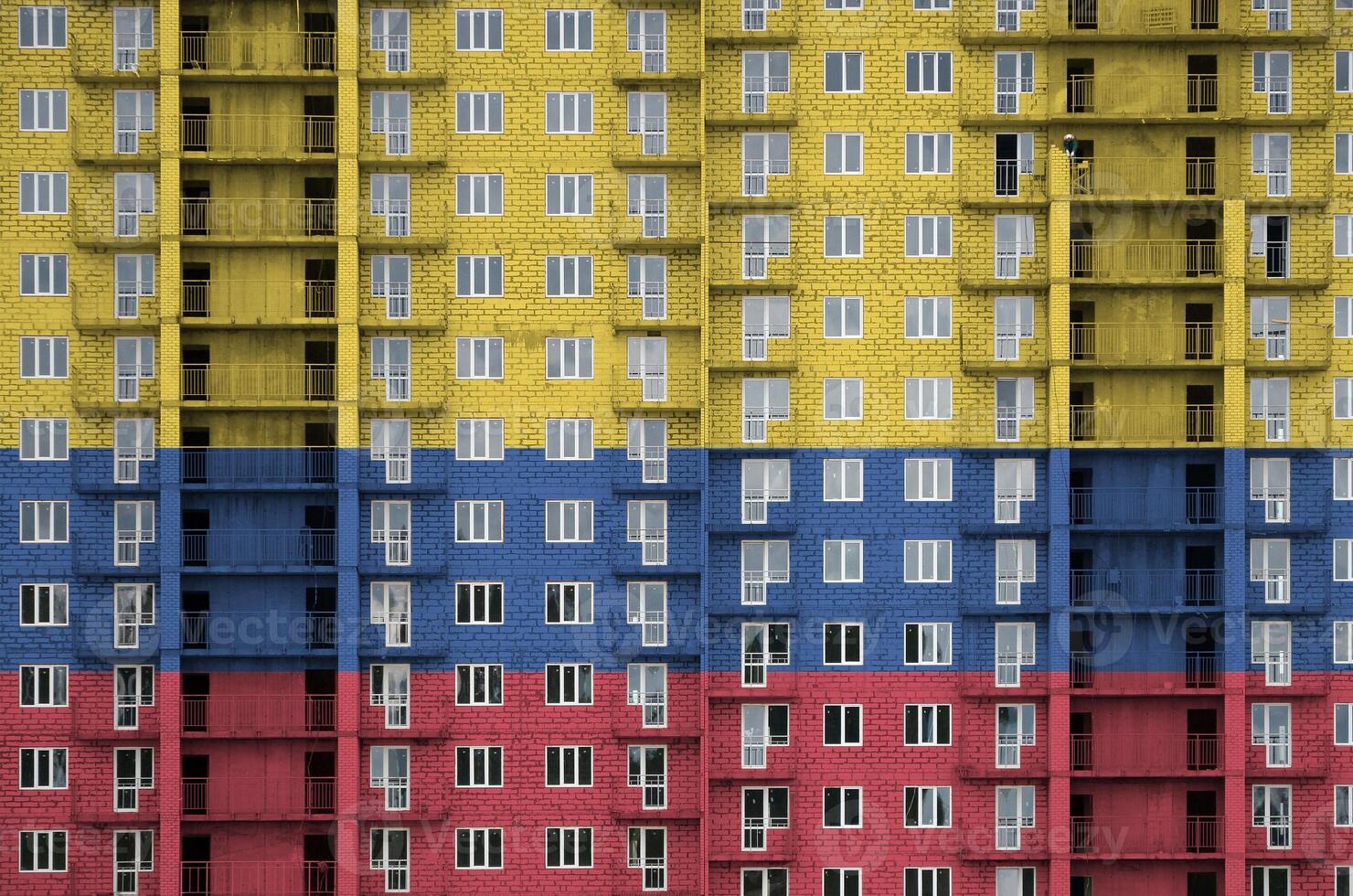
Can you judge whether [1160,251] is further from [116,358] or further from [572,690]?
[116,358]

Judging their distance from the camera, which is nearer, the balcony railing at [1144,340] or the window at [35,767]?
the window at [35,767]

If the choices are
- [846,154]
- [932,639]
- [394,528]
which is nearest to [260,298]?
[394,528]

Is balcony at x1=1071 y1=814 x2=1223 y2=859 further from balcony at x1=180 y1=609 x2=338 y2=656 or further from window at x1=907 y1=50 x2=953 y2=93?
balcony at x1=180 y1=609 x2=338 y2=656

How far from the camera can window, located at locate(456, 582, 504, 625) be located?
62062mm

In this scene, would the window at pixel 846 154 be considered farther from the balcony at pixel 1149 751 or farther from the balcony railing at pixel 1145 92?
the balcony at pixel 1149 751

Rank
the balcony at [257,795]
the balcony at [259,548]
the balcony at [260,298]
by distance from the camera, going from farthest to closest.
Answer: the balcony at [260,298] < the balcony at [259,548] < the balcony at [257,795]

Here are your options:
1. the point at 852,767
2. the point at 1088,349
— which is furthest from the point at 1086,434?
the point at 852,767

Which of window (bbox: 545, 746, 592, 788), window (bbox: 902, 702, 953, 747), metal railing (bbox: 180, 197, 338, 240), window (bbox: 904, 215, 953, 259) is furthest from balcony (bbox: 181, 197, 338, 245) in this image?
window (bbox: 902, 702, 953, 747)

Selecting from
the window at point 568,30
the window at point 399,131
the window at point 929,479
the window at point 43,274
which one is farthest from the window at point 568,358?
the window at point 43,274

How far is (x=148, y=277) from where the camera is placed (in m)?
62.4

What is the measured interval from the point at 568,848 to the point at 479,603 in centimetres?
933

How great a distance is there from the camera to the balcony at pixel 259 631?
61.5 meters

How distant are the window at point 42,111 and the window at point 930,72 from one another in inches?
1209

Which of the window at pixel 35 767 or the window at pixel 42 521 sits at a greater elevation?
the window at pixel 42 521
